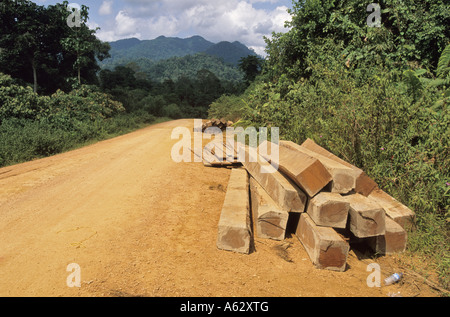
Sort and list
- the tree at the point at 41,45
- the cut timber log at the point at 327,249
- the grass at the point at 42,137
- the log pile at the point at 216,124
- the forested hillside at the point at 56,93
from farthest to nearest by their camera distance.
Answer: the tree at the point at 41,45 < the log pile at the point at 216,124 < the forested hillside at the point at 56,93 < the grass at the point at 42,137 < the cut timber log at the point at 327,249

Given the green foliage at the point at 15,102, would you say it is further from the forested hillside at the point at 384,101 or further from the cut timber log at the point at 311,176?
the cut timber log at the point at 311,176

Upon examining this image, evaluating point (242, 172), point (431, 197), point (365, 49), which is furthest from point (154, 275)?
point (365, 49)

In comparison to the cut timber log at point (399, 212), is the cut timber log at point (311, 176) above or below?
above

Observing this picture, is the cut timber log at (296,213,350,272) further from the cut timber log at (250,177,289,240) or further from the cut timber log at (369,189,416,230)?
the cut timber log at (369,189,416,230)

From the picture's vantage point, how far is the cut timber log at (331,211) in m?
3.11

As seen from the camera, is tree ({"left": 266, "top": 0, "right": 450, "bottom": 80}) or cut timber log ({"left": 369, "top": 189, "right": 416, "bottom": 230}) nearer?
cut timber log ({"left": 369, "top": 189, "right": 416, "bottom": 230})

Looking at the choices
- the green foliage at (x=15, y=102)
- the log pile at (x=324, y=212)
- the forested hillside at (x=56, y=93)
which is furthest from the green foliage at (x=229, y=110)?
the log pile at (x=324, y=212)

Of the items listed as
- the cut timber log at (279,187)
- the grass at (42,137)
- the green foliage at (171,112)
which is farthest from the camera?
the green foliage at (171,112)

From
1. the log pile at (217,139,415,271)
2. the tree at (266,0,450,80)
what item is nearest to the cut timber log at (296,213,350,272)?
the log pile at (217,139,415,271)

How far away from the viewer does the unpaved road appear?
260cm

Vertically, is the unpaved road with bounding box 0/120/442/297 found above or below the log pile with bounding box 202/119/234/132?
below

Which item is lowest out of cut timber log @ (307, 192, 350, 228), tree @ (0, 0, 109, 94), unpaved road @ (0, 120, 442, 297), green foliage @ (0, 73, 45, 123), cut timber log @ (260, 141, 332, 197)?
unpaved road @ (0, 120, 442, 297)
